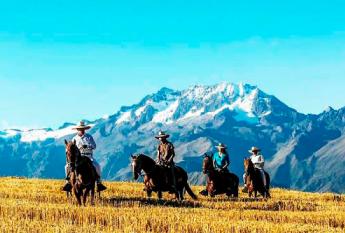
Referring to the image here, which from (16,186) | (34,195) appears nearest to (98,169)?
(34,195)

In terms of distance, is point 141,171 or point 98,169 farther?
point 141,171

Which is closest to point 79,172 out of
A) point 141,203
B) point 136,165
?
point 141,203

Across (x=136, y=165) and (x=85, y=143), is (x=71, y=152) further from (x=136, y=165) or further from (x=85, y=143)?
(x=136, y=165)

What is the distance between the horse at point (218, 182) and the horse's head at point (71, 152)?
34.5ft

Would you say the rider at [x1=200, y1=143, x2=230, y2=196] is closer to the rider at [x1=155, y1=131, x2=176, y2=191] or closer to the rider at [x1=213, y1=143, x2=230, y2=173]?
the rider at [x1=213, y1=143, x2=230, y2=173]

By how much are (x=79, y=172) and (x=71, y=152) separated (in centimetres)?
116

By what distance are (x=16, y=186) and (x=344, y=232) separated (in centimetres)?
2180

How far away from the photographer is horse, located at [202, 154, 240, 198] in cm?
3559

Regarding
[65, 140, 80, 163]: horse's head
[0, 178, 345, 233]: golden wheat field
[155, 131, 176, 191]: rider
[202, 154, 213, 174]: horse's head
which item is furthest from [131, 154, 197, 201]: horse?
[65, 140, 80, 163]: horse's head

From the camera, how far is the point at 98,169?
28.2 m

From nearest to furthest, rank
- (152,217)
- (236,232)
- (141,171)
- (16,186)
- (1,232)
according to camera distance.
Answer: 1. (1,232)
2. (236,232)
3. (152,217)
4. (141,171)
5. (16,186)

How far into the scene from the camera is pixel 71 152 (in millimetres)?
26109

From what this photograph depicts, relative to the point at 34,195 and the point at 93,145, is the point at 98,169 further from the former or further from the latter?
the point at 34,195

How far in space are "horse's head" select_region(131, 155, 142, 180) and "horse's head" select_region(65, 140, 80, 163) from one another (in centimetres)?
456
